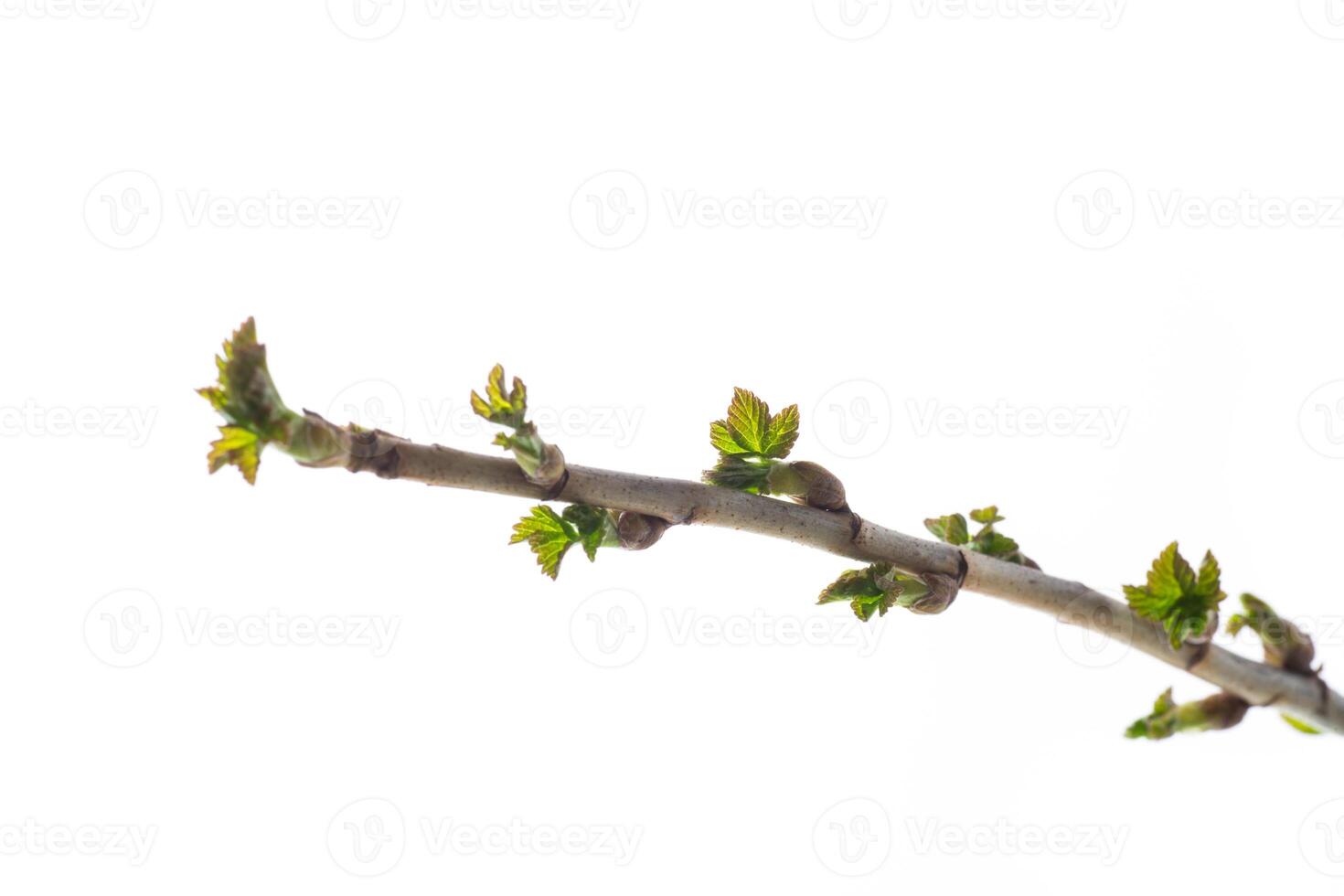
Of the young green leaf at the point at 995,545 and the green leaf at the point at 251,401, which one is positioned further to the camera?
the young green leaf at the point at 995,545

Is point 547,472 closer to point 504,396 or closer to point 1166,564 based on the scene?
point 504,396

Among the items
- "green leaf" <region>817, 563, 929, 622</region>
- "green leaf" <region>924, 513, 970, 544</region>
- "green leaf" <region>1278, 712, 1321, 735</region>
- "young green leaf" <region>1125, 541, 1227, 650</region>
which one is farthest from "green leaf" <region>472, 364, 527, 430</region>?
"green leaf" <region>1278, 712, 1321, 735</region>

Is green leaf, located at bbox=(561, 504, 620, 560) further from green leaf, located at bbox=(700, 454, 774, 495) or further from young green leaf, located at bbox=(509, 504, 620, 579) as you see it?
green leaf, located at bbox=(700, 454, 774, 495)

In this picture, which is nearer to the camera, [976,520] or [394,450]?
[394,450]

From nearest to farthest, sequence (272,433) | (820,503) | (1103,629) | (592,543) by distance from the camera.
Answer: (272,433) → (592,543) → (820,503) → (1103,629)

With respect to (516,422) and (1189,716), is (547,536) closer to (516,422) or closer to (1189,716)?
(516,422)

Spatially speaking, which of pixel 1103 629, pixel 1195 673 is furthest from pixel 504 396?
pixel 1195 673

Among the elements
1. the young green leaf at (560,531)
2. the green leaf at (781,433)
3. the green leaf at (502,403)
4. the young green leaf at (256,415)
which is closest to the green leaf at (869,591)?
the green leaf at (781,433)

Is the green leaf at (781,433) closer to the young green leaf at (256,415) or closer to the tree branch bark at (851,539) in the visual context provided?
the tree branch bark at (851,539)

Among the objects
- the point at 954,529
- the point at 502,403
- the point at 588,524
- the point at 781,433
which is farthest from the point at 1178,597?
the point at 502,403
